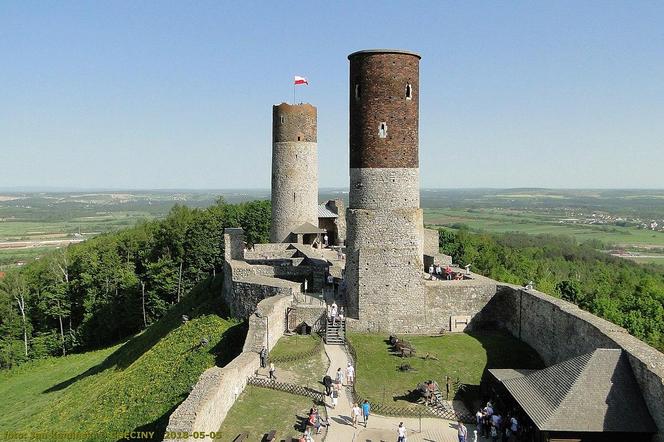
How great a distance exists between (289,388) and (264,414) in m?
1.91

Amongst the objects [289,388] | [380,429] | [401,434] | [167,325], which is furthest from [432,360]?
[167,325]

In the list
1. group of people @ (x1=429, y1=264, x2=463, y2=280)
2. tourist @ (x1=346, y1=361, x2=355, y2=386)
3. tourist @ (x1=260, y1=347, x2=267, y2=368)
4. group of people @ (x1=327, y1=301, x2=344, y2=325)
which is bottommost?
tourist @ (x1=346, y1=361, x2=355, y2=386)

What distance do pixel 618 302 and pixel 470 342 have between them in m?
24.9

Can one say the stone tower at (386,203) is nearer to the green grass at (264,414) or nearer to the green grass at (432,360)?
the green grass at (432,360)

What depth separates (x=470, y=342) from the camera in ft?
77.5

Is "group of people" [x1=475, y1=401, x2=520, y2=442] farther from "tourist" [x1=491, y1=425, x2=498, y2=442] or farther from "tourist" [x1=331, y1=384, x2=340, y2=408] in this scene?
"tourist" [x1=331, y1=384, x2=340, y2=408]

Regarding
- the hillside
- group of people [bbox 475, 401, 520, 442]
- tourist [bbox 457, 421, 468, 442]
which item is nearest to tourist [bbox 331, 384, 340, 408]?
tourist [bbox 457, 421, 468, 442]

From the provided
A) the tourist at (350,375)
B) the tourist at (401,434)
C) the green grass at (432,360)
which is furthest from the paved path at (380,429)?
the green grass at (432,360)

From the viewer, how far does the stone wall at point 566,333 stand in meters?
15.2

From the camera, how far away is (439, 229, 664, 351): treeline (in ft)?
126

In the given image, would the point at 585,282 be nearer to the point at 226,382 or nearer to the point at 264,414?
the point at 264,414

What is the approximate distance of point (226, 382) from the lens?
55.2ft

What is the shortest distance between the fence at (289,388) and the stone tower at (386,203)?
229 inches

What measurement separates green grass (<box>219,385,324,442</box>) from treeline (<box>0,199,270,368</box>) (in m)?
35.0
